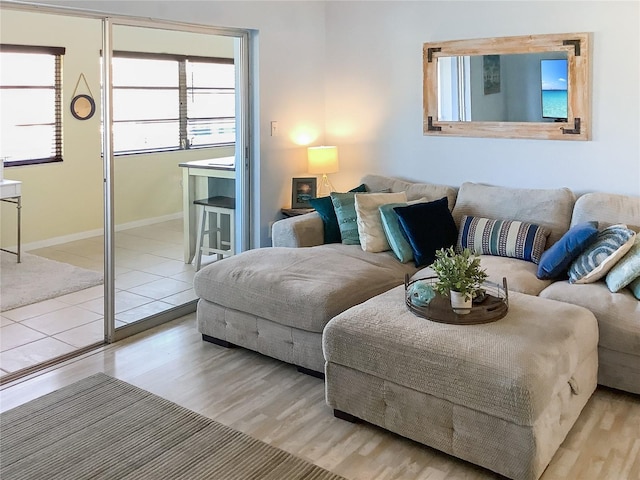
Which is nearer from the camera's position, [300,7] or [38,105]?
[300,7]

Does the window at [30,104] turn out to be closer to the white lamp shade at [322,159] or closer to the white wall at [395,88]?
the white wall at [395,88]

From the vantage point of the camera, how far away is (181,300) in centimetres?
442

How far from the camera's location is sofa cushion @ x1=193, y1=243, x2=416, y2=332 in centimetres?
326

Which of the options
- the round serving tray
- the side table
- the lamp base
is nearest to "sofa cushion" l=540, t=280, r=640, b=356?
the round serving tray

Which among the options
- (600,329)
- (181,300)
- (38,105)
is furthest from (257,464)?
(38,105)

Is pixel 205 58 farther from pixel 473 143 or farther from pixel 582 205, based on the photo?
pixel 582 205

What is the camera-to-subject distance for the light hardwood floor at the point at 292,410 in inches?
99.8

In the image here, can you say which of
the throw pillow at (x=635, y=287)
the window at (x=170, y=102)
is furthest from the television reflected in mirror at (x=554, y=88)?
the window at (x=170, y=102)

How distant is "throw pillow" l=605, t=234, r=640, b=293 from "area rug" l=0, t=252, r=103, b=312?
3.64 metres

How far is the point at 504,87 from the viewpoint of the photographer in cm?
421

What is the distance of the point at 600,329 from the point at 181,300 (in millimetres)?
2670

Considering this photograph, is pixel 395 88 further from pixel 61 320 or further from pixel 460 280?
pixel 61 320

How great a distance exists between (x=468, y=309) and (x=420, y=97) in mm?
2272

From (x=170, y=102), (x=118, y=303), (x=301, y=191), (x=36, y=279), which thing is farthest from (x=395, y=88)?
(x=36, y=279)
